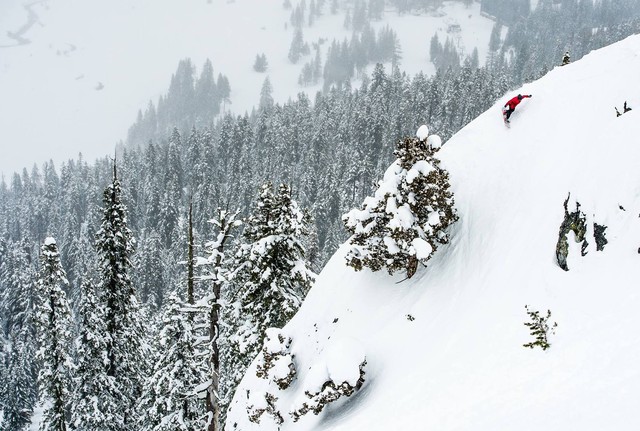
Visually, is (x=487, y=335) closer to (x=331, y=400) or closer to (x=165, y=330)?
(x=331, y=400)

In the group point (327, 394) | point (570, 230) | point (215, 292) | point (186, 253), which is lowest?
point (186, 253)

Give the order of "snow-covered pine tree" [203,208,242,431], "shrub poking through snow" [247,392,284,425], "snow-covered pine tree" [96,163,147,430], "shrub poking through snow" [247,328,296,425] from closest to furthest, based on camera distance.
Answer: "shrub poking through snow" [247,392,284,425]
"shrub poking through snow" [247,328,296,425]
"snow-covered pine tree" [203,208,242,431]
"snow-covered pine tree" [96,163,147,430]

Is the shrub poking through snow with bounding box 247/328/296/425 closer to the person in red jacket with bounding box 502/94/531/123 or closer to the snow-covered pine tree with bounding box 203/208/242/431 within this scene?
the snow-covered pine tree with bounding box 203/208/242/431

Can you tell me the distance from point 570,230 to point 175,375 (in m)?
16.3

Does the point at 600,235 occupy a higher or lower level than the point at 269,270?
higher

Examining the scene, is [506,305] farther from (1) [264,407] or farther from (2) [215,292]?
(2) [215,292]

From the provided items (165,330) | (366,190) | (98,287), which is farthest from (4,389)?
(366,190)

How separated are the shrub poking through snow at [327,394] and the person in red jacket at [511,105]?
10.7 m

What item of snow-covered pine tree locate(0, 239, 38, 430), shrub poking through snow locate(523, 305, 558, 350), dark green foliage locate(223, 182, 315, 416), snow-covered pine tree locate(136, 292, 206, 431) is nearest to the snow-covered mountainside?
shrub poking through snow locate(523, 305, 558, 350)

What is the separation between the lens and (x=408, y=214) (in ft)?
47.2

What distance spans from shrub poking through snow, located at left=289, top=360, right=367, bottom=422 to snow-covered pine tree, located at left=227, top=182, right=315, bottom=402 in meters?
7.81

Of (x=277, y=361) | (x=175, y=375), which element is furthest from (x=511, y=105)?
(x=175, y=375)

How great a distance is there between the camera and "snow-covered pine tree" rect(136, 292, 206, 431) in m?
19.5

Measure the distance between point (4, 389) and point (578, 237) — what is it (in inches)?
2147
